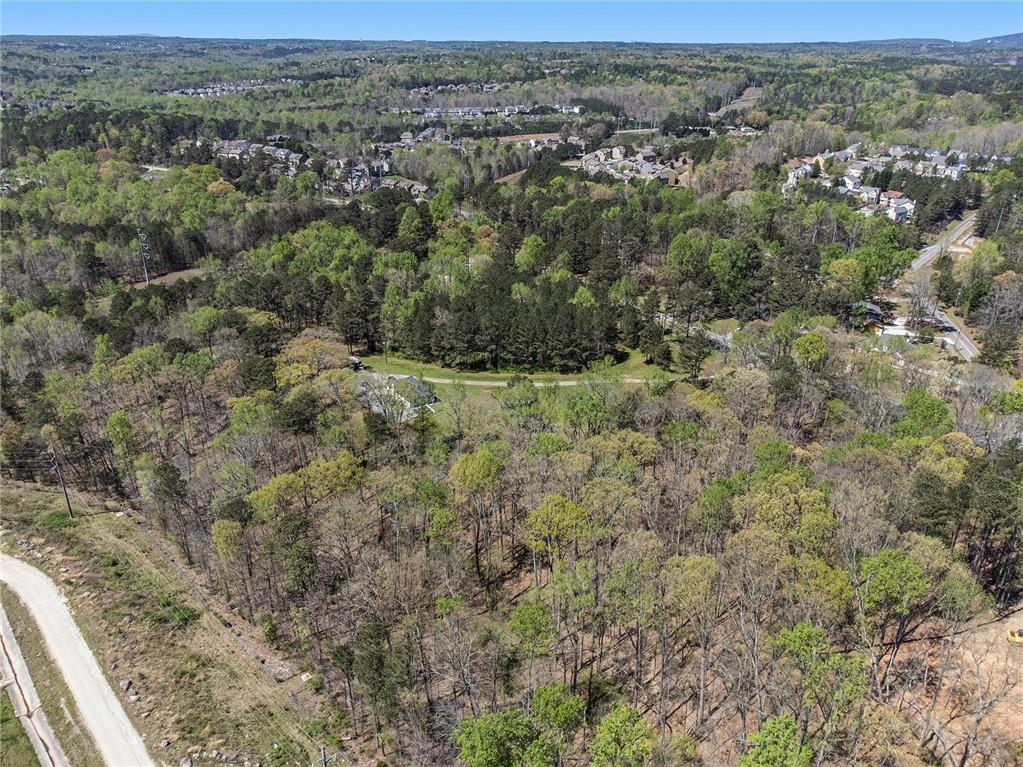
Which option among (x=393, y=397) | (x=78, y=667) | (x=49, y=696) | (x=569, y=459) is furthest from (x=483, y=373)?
(x=49, y=696)

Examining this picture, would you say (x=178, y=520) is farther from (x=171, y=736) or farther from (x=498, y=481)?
(x=498, y=481)

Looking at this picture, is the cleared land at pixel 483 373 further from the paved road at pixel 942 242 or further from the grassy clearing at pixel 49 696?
the paved road at pixel 942 242

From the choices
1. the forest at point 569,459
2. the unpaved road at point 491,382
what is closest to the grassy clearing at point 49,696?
the forest at point 569,459

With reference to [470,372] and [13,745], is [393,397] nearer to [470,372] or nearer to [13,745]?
[470,372]

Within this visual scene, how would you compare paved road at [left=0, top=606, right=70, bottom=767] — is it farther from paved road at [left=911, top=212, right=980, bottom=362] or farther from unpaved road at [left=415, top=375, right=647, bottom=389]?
paved road at [left=911, top=212, right=980, bottom=362]

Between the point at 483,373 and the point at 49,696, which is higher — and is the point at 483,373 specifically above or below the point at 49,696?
above

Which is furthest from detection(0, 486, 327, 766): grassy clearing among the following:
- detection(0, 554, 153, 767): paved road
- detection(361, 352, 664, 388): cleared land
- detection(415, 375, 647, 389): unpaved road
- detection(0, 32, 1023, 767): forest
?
detection(415, 375, 647, 389): unpaved road
